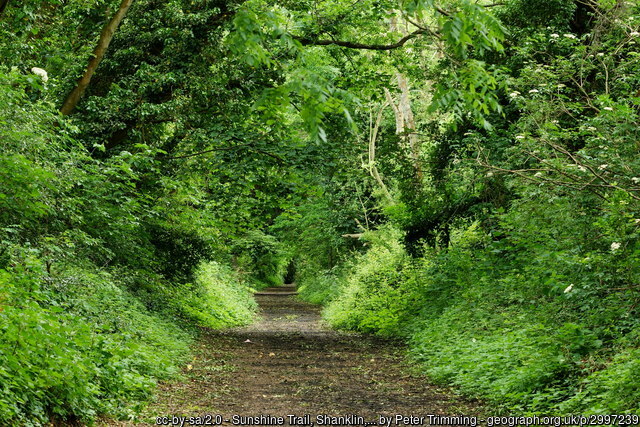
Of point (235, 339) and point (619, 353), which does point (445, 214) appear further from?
point (619, 353)

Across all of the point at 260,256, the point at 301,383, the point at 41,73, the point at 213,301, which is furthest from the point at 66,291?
the point at 260,256

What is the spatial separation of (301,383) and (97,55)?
7.25 m

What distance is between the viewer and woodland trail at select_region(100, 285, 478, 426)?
748 centimetres

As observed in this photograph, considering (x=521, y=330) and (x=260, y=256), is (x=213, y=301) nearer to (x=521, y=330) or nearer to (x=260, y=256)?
(x=521, y=330)

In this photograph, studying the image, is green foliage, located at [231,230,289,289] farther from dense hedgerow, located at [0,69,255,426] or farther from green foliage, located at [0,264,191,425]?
green foliage, located at [0,264,191,425]

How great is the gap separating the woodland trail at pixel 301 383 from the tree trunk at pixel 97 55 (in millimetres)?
5576

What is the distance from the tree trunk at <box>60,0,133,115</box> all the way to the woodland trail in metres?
5.58

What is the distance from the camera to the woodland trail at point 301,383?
294 inches

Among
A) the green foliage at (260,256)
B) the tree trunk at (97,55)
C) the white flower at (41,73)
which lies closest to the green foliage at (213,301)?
the green foliage at (260,256)

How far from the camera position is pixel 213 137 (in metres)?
13.4

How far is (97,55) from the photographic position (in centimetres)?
1148

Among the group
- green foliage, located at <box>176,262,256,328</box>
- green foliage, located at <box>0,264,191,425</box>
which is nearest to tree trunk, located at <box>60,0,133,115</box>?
green foliage, located at <box>0,264,191,425</box>

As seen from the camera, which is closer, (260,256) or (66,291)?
(66,291)

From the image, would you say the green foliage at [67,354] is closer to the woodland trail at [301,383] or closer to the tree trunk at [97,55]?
the woodland trail at [301,383]
